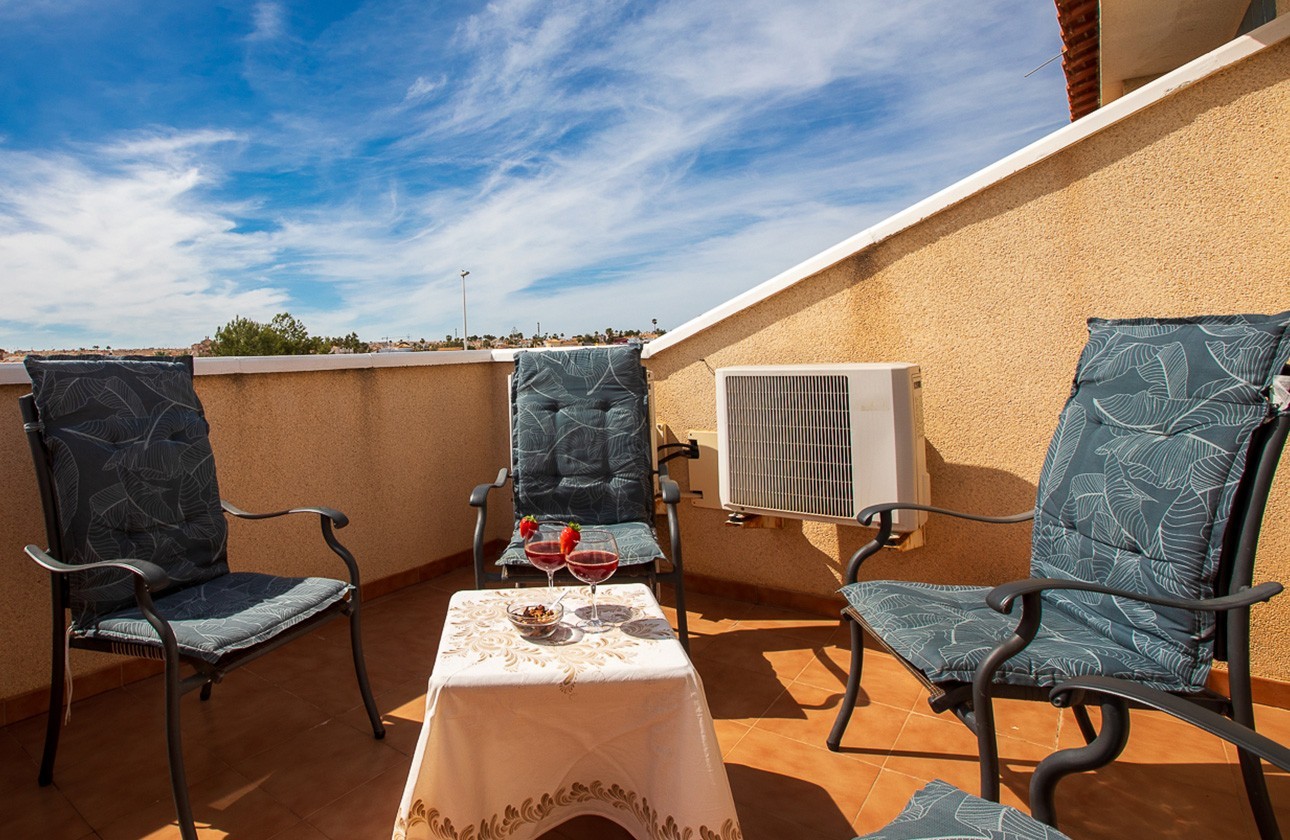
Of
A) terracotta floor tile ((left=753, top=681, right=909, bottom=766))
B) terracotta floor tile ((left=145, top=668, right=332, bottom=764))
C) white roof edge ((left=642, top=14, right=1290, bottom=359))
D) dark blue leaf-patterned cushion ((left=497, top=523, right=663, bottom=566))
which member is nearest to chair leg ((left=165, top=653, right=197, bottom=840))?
terracotta floor tile ((left=145, top=668, right=332, bottom=764))

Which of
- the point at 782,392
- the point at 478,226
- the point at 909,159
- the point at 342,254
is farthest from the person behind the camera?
the point at 342,254

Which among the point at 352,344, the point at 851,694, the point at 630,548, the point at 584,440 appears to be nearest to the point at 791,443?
the point at 630,548

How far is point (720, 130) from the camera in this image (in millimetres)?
8133

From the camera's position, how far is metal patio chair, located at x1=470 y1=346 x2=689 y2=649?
2.87 meters

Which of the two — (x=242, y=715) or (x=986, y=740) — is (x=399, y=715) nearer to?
(x=242, y=715)

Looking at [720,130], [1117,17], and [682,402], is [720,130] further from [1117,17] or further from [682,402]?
[682,402]

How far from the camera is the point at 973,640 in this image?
1.49m

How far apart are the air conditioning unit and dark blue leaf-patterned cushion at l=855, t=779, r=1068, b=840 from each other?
1.42 m

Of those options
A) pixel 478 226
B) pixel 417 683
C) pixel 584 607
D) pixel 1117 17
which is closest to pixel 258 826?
pixel 417 683

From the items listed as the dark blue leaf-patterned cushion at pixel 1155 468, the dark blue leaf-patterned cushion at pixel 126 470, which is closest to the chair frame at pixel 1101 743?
the dark blue leaf-patterned cushion at pixel 1155 468

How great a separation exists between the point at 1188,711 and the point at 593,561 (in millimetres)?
1042

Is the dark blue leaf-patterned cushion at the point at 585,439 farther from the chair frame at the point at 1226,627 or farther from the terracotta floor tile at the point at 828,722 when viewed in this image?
the chair frame at the point at 1226,627

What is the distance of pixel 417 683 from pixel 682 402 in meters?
1.65

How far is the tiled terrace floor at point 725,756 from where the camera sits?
166 cm
